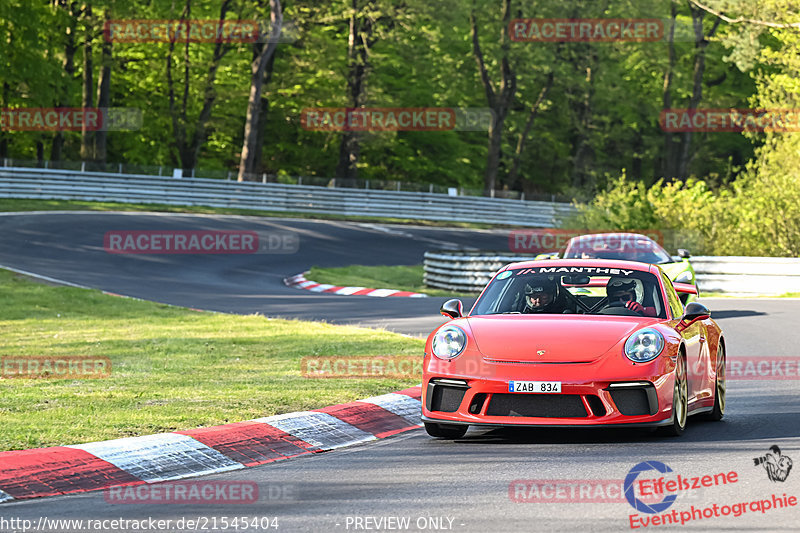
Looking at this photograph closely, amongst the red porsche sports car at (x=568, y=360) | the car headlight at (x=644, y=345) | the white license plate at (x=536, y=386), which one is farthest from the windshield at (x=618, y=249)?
the white license plate at (x=536, y=386)

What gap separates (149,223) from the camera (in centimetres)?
3947

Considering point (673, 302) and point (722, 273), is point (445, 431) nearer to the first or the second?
point (673, 302)

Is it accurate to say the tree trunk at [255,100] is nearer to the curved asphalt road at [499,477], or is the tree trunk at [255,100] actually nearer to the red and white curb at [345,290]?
the red and white curb at [345,290]

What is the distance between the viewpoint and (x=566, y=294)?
10000 mm

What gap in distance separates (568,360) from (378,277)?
84.5ft

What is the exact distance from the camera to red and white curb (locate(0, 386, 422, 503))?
7086 millimetres

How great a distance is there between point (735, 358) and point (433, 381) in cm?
721

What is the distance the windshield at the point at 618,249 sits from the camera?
20.3m

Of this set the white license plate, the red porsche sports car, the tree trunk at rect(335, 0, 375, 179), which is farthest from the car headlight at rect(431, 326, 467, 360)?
the tree trunk at rect(335, 0, 375, 179)

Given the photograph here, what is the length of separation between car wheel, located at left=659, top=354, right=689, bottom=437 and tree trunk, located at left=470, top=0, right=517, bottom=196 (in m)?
55.3

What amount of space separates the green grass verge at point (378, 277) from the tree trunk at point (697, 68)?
123 feet

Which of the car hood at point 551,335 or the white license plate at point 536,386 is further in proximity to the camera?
the car hood at point 551,335

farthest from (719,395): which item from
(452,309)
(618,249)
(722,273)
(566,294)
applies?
(722,273)

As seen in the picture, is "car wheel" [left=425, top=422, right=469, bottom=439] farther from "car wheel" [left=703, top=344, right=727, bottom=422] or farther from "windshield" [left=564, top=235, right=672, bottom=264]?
"windshield" [left=564, top=235, right=672, bottom=264]
